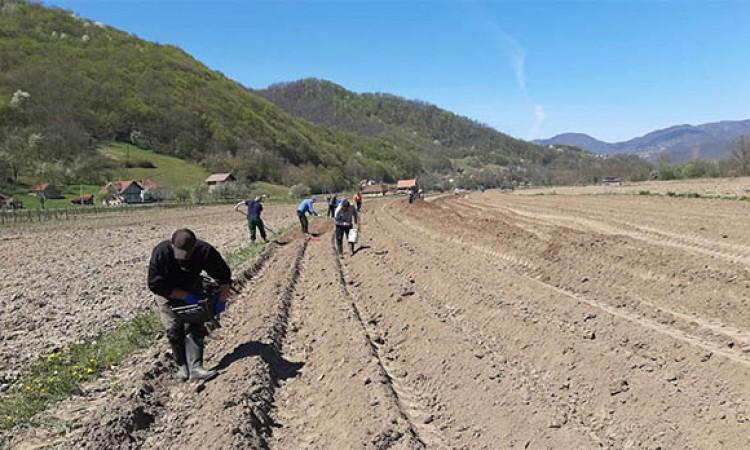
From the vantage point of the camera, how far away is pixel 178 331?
669 centimetres

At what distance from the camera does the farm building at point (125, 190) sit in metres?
78.5

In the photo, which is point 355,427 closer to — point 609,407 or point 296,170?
point 609,407

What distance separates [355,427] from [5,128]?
104 metres

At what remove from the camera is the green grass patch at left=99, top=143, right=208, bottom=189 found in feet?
312

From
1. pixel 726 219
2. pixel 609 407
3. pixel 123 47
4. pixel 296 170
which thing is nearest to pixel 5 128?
pixel 296 170

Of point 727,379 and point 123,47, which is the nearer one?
point 727,379

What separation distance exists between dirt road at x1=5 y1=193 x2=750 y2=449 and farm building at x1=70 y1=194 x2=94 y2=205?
6521 centimetres

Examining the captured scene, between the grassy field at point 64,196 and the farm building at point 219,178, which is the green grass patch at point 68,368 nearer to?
the grassy field at point 64,196

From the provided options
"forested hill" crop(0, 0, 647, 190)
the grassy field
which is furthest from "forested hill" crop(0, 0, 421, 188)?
the grassy field

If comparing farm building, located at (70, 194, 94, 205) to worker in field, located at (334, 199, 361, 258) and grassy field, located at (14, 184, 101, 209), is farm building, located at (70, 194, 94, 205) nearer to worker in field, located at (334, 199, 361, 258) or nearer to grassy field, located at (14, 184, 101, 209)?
grassy field, located at (14, 184, 101, 209)

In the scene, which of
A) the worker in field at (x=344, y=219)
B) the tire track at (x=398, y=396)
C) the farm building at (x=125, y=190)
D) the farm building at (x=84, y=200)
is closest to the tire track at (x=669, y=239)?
the worker in field at (x=344, y=219)

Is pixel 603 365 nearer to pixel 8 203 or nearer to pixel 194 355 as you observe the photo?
pixel 194 355

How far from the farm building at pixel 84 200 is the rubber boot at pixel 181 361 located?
69.5 m

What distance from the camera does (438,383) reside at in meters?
6.75
